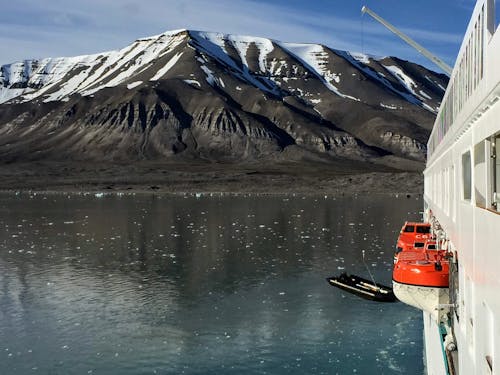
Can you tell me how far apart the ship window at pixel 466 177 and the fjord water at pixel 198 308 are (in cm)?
866

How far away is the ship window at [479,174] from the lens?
27.0 feet

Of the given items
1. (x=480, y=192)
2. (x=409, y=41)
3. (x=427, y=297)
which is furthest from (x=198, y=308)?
(x=409, y=41)

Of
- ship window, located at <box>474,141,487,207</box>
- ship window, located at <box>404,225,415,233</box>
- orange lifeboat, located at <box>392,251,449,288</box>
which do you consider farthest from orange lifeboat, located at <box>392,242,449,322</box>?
ship window, located at <box>404,225,415,233</box>

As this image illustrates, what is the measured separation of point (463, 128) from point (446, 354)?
17.9 ft

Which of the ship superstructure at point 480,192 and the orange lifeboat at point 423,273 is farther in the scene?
the orange lifeboat at point 423,273

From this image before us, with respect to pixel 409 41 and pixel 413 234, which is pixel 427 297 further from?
pixel 409 41

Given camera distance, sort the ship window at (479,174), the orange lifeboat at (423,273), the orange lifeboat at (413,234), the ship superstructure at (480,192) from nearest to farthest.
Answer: the ship superstructure at (480,192), the ship window at (479,174), the orange lifeboat at (423,273), the orange lifeboat at (413,234)

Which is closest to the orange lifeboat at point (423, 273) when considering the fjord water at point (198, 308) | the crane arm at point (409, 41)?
the fjord water at point (198, 308)

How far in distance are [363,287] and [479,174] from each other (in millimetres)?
19369

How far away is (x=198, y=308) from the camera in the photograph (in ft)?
82.3

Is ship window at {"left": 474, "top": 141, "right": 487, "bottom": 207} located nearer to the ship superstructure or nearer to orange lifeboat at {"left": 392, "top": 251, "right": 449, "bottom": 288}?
the ship superstructure

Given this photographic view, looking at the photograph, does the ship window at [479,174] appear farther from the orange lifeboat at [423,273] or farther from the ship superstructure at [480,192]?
the orange lifeboat at [423,273]

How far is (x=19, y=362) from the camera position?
18688mm

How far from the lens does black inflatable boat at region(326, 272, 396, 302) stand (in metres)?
25.5
